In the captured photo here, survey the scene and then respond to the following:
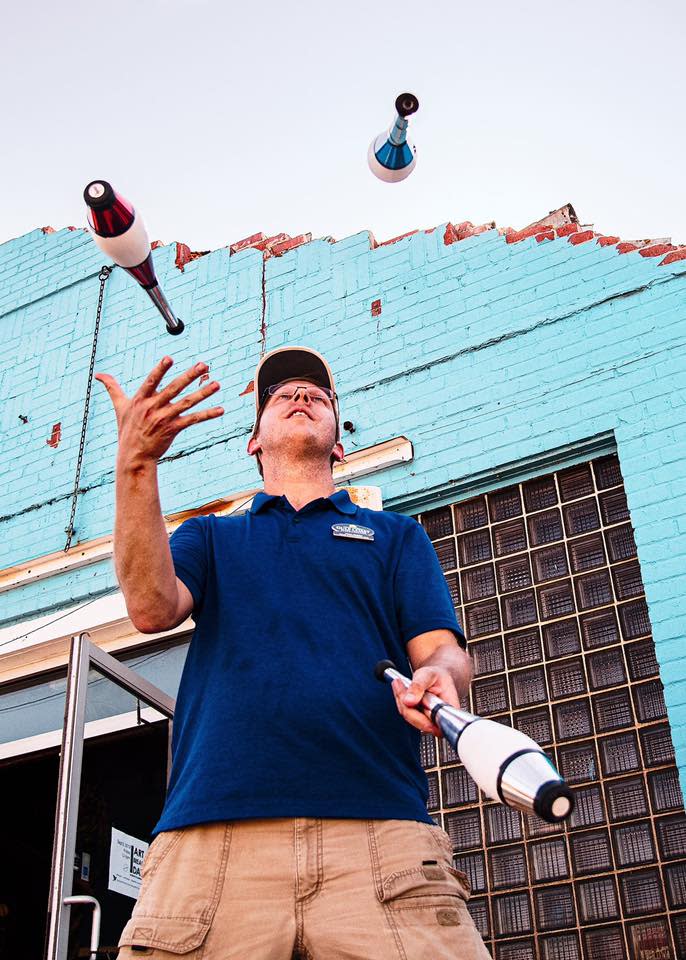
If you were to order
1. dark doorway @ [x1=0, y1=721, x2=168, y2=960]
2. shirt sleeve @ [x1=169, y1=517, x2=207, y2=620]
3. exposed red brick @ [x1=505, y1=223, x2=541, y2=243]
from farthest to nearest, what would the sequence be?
1. exposed red brick @ [x1=505, y1=223, x2=541, y2=243]
2. dark doorway @ [x1=0, y1=721, x2=168, y2=960]
3. shirt sleeve @ [x1=169, y1=517, x2=207, y2=620]

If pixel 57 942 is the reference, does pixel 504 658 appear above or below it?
above

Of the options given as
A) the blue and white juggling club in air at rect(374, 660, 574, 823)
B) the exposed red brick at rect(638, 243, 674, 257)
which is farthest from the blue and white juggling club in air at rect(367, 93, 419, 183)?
the blue and white juggling club in air at rect(374, 660, 574, 823)

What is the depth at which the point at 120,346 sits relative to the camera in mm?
7832

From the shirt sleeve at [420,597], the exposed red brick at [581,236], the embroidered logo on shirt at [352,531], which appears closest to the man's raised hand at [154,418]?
the embroidered logo on shirt at [352,531]

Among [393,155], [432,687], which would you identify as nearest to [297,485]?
[432,687]

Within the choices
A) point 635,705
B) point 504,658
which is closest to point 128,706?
point 504,658

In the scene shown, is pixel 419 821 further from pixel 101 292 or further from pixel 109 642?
pixel 101 292

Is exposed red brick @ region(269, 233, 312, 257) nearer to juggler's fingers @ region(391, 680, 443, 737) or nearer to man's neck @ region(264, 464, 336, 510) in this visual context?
man's neck @ region(264, 464, 336, 510)

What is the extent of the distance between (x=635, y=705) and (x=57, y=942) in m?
2.71

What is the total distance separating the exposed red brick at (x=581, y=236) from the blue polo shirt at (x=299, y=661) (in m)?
4.20

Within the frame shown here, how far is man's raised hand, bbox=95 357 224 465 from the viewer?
201 cm

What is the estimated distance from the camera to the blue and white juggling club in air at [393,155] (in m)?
5.82

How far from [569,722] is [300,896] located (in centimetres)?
332

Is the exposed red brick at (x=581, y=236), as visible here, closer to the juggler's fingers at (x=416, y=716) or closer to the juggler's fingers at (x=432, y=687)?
the juggler's fingers at (x=432, y=687)
